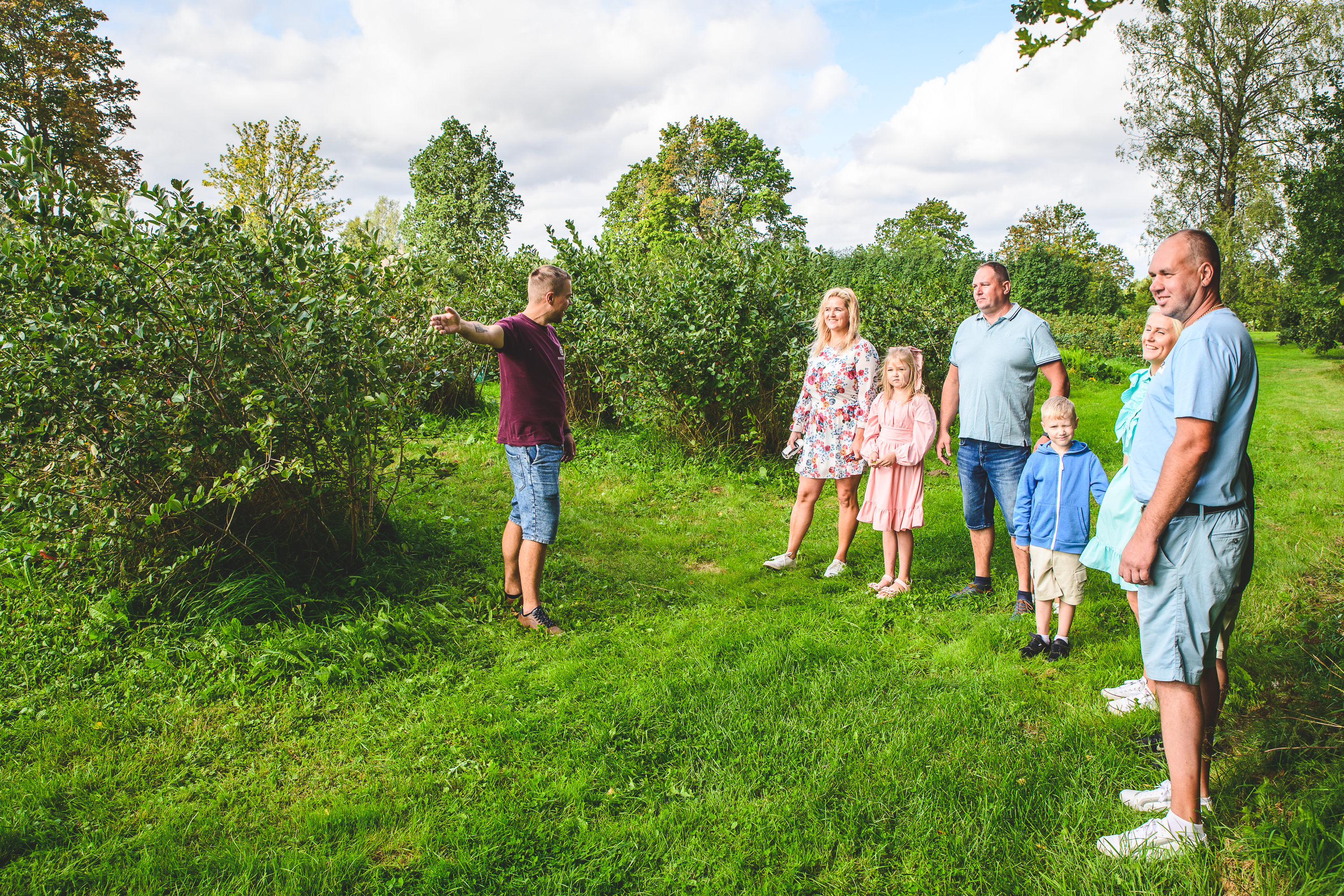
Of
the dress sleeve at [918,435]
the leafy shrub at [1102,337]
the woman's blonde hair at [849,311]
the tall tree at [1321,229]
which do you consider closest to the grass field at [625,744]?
the dress sleeve at [918,435]

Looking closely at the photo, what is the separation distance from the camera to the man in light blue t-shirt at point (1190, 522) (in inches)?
89.4

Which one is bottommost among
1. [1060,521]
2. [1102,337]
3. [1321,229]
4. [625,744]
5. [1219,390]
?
[625,744]

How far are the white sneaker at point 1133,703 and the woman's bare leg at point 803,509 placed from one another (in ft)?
7.88

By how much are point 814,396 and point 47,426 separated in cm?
469

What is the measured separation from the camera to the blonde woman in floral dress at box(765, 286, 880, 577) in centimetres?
544

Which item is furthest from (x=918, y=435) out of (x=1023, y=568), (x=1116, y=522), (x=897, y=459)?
(x=1116, y=522)

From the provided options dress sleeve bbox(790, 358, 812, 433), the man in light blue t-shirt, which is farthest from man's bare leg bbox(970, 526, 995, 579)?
the man in light blue t-shirt

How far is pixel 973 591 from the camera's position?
4.93 meters

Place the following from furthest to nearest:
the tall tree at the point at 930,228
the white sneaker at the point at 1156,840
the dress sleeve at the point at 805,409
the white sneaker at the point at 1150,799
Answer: the tall tree at the point at 930,228
the dress sleeve at the point at 805,409
the white sneaker at the point at 1150,799
the white sneaker at the point at 1156,840

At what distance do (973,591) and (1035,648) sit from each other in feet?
2.96

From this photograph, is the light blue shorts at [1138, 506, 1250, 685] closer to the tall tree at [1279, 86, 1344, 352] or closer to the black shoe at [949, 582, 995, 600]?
the black shoe at [949, 582, 995, 600]

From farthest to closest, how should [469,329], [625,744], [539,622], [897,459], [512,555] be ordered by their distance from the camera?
[897,459] → [512,555] → [539,622] → [469,329] → [625,744]

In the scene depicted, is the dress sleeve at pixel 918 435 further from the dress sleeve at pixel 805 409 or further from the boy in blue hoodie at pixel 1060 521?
the boy in blue hoodie at pixel 1060 521

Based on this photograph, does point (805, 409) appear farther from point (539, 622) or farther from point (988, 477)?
point (539, 622)
